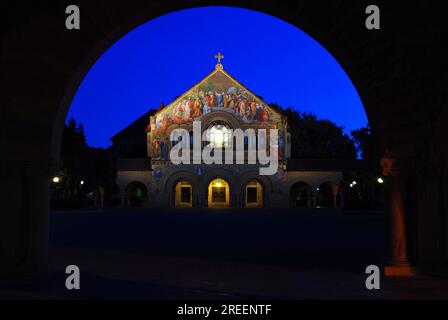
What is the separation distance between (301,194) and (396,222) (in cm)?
4732

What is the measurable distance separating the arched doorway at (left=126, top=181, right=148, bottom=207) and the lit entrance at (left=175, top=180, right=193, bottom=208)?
9.98 feet

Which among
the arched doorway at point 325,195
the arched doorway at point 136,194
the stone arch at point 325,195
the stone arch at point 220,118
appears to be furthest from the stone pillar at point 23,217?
the arched doorway at point 325,195

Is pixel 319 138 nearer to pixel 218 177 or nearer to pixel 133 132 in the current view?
pixel 218 177

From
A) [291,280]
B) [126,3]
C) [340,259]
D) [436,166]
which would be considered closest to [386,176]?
[436,166]

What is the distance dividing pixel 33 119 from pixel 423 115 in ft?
19.8

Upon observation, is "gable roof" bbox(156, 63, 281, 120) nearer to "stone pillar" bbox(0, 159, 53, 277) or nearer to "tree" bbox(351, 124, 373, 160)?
"tree" bbox(351, 124, 373, 160)

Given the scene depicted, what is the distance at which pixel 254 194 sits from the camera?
171 ft

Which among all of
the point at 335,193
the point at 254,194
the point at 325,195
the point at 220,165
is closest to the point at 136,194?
the point at 220,165

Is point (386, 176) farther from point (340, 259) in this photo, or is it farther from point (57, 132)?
point (57, 132)

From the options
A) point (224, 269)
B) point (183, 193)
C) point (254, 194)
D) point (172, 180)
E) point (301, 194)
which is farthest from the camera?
point (301, 194)

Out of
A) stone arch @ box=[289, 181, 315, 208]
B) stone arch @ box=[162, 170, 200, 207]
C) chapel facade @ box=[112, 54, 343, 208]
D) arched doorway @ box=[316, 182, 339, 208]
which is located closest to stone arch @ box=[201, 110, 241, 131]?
chapel facade @ box=[112, 54, 343, 208]

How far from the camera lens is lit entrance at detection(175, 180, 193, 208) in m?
51.9

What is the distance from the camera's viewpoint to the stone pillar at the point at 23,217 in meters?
8.62
